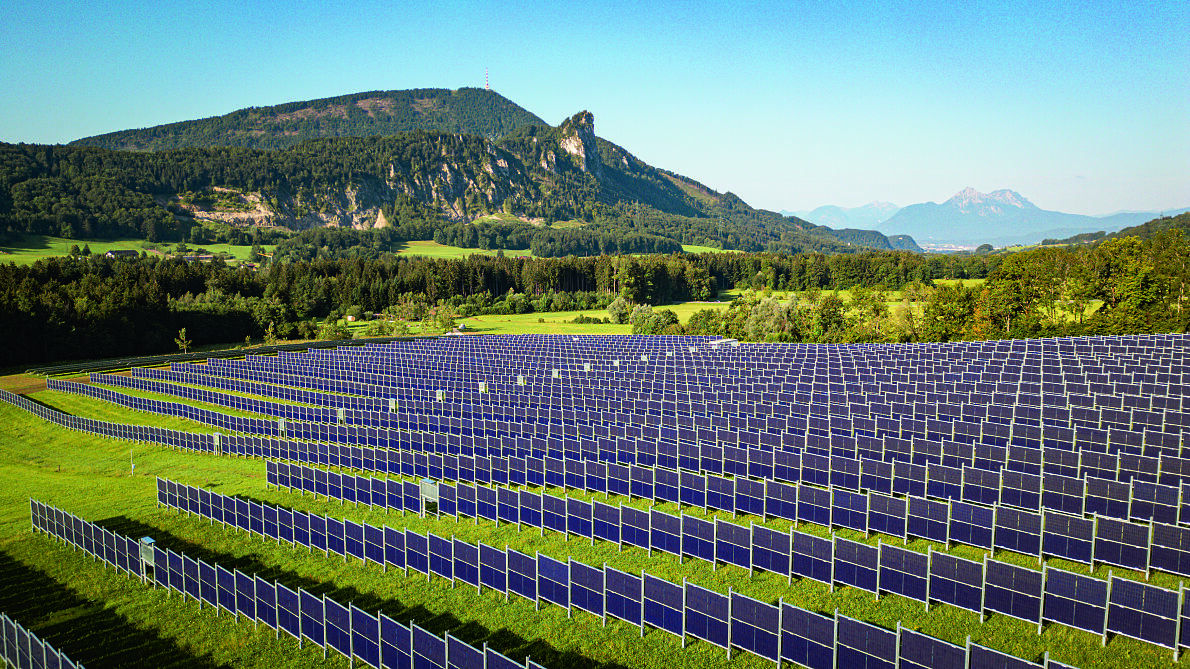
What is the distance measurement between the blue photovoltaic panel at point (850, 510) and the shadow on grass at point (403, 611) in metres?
7.02

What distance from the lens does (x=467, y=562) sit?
13.5 meters

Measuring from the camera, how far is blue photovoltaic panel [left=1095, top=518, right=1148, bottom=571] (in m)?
12.1

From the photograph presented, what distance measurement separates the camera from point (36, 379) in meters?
50.9

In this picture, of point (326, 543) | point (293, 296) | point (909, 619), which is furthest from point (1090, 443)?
point (293, 296)

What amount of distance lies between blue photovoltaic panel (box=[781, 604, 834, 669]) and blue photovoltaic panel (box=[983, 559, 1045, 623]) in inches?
134

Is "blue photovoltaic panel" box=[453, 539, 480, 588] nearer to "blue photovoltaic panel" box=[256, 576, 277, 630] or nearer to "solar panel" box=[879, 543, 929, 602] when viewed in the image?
"blue photovoltaic panel" box=[256, 576, 277, 630]

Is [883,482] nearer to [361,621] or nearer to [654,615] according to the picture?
[654,615]

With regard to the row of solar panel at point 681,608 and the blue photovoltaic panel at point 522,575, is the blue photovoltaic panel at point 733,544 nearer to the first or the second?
the row of solar panel at point 681,608

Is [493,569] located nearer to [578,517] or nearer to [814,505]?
[578,517]

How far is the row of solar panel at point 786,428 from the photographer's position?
19281 mm

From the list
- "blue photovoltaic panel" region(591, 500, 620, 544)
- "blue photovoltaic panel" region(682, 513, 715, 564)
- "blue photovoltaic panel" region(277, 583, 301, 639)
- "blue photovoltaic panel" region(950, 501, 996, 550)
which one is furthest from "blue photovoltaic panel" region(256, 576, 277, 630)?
"blue photovoltaic panel" region(950, 501, 996, 550)

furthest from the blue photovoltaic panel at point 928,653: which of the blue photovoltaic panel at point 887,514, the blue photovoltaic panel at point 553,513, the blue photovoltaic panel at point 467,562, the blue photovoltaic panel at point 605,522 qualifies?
the blue photovoltaic panel at point 553,513

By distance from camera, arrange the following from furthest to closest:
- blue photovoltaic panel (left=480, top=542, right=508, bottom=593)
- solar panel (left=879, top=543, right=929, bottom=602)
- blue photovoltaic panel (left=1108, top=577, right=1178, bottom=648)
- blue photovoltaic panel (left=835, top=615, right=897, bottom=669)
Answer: blue photovoltaic panel (left=480, top=542, right=508, bottom=593)
solar panel (left=879, top=543, right=929, bottom=602)
blue photovoltaic panel (left=1108, top=577, right=1178, bottom=648)
blue photovoltaic panel (left=835, top=615, right=897, bottom=669)

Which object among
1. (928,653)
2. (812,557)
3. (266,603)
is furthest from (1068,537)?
(266,603)
